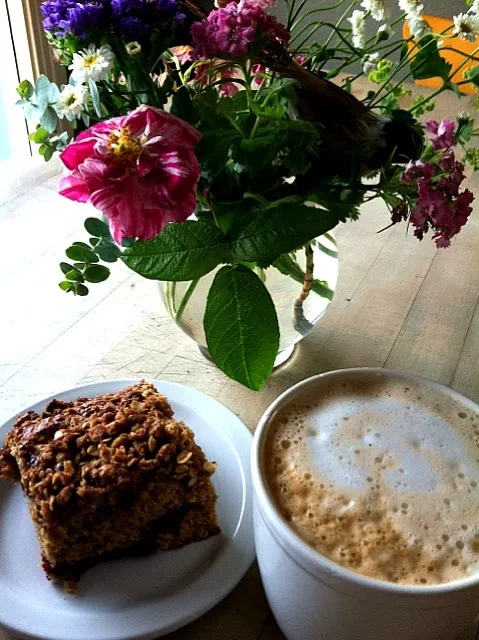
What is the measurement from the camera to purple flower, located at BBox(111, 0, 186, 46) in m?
0.49

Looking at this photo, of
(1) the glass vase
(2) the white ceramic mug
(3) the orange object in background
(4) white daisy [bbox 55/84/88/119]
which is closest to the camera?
(2) the white ceramic mug

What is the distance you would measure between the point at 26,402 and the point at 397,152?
1.54 feet

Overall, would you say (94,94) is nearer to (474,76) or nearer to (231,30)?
(231,30)

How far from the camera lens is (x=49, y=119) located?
0.59 m

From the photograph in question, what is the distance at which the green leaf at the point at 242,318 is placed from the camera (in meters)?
0.60

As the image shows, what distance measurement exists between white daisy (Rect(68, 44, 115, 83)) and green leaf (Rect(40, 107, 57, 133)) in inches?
3.3

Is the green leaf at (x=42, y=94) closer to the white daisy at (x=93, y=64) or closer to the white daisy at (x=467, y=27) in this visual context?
the white daisy at (x=93, y=64)

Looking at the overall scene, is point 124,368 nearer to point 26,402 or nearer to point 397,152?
point 26,402

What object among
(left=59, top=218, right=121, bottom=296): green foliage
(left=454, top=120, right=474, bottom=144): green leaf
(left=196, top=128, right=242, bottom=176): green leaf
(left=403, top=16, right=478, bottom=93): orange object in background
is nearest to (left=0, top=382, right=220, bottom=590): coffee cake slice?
(left=59, top=218, right=121, bottom=296): green foliage

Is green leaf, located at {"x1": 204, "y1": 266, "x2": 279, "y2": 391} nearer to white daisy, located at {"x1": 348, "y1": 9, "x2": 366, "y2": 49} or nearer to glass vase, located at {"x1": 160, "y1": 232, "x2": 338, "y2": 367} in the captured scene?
glass vase, located at {"x1": 160, "y1": 232, "x2": 338, "y2": 367}

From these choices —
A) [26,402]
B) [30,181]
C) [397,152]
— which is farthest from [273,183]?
[30,181]

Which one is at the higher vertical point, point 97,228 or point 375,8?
point 375,8

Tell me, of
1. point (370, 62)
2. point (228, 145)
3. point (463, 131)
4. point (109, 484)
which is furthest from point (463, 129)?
point (109, 484)

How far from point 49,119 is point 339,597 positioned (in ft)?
1.47
